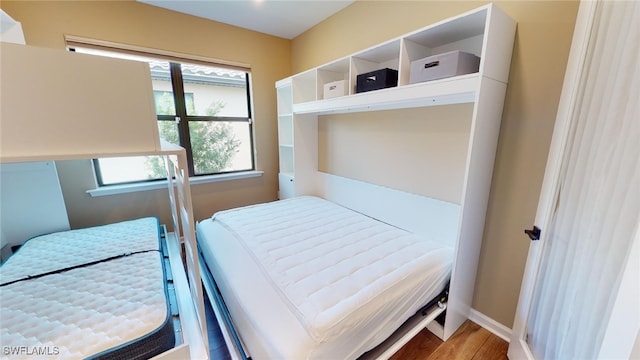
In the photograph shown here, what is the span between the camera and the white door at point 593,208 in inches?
29.8

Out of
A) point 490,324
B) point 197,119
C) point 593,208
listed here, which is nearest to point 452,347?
point 490,324

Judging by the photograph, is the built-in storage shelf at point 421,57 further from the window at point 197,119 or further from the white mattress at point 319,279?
the window at point 197,119

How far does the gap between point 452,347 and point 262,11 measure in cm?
338

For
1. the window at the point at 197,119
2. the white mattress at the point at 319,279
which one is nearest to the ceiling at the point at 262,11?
the window at the point at 197,119

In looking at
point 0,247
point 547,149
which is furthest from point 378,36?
point 0,247

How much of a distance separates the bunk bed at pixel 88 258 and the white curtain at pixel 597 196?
1.56 meters

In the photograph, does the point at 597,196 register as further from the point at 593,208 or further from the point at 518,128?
the point at 518,128

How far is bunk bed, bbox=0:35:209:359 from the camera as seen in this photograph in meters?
0.68

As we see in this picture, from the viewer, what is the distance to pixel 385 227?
6.73 ft

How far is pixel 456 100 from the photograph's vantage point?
1.60 metres

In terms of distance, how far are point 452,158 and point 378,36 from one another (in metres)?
1.31

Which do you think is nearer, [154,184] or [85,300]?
[85,300]

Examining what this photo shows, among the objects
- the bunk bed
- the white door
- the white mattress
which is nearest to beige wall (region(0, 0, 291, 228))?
the bunk bed

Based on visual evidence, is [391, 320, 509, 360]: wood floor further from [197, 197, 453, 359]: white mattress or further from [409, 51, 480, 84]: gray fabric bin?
[409, 51, 480, 84]: gray fabric bin
